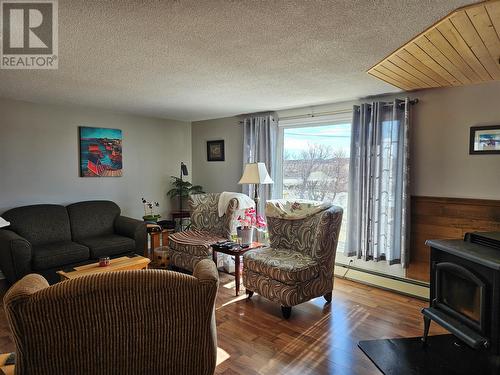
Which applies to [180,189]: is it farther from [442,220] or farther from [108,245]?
[442,220]

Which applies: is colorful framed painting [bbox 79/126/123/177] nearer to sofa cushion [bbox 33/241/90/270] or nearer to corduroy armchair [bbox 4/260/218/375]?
sofa cushion [bbox 33/241/90/270]

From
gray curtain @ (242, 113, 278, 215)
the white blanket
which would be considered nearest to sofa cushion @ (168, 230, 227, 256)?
the white blanket

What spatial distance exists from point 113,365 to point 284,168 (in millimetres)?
3899

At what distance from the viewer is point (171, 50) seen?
91.4 inches

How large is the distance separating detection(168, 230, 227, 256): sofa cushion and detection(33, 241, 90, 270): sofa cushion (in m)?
1.01

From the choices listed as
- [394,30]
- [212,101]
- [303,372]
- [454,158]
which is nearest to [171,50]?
[394,30]

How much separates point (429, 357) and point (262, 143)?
10.9ft

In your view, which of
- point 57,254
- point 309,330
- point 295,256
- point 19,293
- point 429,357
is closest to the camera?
point 19,293

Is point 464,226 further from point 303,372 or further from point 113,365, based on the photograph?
point 113,365

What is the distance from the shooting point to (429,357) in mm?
2258

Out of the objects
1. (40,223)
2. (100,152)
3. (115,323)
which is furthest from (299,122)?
(115,323)

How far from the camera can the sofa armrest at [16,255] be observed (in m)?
3.32

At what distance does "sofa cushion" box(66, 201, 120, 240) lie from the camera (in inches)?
168

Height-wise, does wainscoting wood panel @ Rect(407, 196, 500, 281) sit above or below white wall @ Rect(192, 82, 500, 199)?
below
